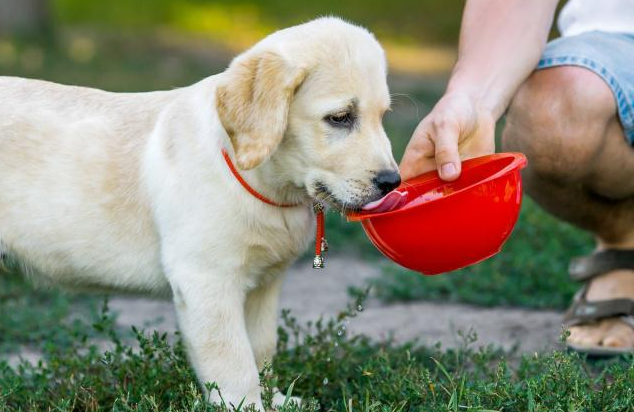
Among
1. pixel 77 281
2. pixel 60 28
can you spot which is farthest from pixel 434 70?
pixel 77 281

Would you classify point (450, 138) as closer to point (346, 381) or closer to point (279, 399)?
point (346, 381)

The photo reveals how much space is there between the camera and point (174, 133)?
9.46ft

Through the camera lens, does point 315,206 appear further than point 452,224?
Yes

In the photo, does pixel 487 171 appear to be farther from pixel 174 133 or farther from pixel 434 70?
pixel 434 70

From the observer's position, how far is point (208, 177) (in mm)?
2814

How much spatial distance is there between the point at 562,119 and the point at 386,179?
41.1 inches

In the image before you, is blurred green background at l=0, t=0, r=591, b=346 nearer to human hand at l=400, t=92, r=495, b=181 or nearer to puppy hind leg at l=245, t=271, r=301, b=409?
human hand at l=400, t=92, r=495, b=181

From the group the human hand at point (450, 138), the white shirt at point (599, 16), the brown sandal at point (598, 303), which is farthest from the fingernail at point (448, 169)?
the white shirt at point (599, 16)

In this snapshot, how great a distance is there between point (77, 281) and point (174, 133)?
60 cm

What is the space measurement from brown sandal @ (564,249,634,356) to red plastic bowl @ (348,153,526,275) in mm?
946

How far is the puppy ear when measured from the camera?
2.62m

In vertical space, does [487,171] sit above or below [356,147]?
below

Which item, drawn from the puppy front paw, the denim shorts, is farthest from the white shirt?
the puppy front paw

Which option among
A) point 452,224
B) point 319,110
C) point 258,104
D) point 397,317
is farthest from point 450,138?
point 397,317
